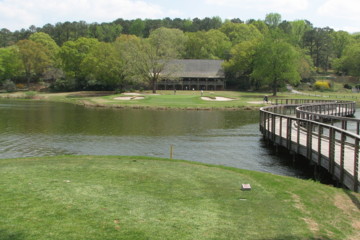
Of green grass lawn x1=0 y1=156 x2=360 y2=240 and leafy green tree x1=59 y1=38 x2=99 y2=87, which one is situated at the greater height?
leafy green tree x1=59 y1=38 x2=99 y2=87

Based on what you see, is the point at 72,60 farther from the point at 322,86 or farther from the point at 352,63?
the point at 352,63

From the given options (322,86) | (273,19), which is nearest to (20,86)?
(322,86)

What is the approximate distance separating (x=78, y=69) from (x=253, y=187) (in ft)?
309

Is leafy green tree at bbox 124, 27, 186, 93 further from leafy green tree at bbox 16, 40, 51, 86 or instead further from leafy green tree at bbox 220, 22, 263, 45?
leafy green tree at bbox 220, 22, 263, 45

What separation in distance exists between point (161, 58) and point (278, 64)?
83.8 feet

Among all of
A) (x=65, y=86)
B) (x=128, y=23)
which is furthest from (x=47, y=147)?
(x=128, y=23)

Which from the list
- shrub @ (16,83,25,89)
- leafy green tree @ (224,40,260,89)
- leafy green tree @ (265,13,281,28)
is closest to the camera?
leafy green tree @ (224,40,260,89)

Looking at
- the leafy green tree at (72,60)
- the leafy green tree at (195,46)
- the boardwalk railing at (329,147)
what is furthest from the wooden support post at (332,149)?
the leafy green tree at (195,46)

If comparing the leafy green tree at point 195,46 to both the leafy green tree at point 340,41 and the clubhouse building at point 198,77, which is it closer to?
the clubhouse building at point 198,77

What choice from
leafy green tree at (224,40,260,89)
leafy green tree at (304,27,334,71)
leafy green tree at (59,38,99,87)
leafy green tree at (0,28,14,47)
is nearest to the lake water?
leafy green tree at (224,40,260,89)

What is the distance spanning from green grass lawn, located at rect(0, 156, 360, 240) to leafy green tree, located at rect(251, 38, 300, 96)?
68141 mm

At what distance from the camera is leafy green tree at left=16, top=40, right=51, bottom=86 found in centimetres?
10062

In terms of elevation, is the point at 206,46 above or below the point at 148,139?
above

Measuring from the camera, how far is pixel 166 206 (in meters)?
9.16
